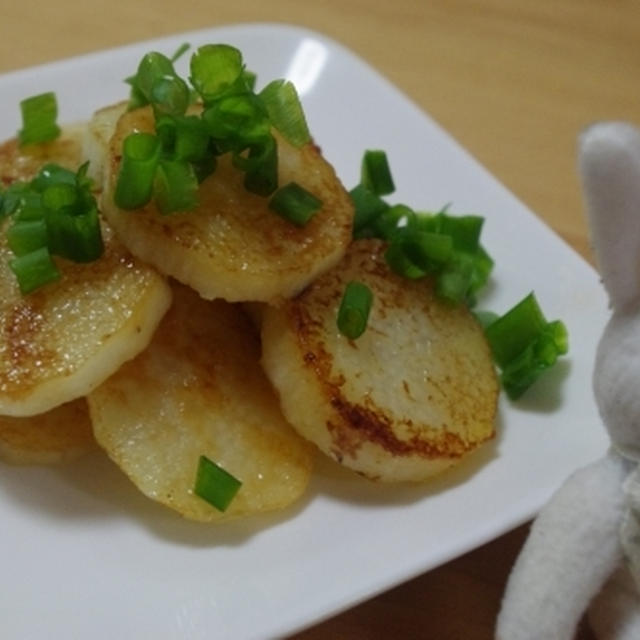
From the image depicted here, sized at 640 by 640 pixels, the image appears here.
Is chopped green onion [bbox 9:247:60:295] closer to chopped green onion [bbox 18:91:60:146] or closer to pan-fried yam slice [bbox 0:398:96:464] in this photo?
Answer: pan-fried yam slice [bbox 0:398:96:464]

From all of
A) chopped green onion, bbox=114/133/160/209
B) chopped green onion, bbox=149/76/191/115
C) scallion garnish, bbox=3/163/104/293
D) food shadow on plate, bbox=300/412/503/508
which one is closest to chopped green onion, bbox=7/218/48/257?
scallion garnish, bbox=3/163/104/293

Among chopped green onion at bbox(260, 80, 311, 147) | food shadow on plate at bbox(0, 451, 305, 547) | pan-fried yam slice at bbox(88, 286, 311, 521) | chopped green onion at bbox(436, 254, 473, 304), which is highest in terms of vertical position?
chopped green onion at bbox(260, 80, 311, 147)

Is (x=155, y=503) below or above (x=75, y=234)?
below

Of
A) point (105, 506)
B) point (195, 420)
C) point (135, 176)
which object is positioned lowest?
point (105, 506)

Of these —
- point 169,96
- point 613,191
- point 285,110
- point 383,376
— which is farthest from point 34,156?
point 613,191

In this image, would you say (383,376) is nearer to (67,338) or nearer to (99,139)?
(67,338)

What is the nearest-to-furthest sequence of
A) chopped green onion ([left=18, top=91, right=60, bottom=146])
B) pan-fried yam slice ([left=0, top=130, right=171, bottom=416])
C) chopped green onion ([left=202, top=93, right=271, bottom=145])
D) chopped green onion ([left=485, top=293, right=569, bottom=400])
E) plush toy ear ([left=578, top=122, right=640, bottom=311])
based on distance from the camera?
plush toy ear ([left=578, top=122, right=640, bottom=311])
pan-fried yam slice ([left=0, top=130, right=171, bottom=416])
chopped green onion ([left=202, top=93, right=271, bottom=145])
chopped green onion ([left=485, top=293, right=569, bottom=400])
chopped green onion ([left=18, top=91, right=60, bottom=146])
